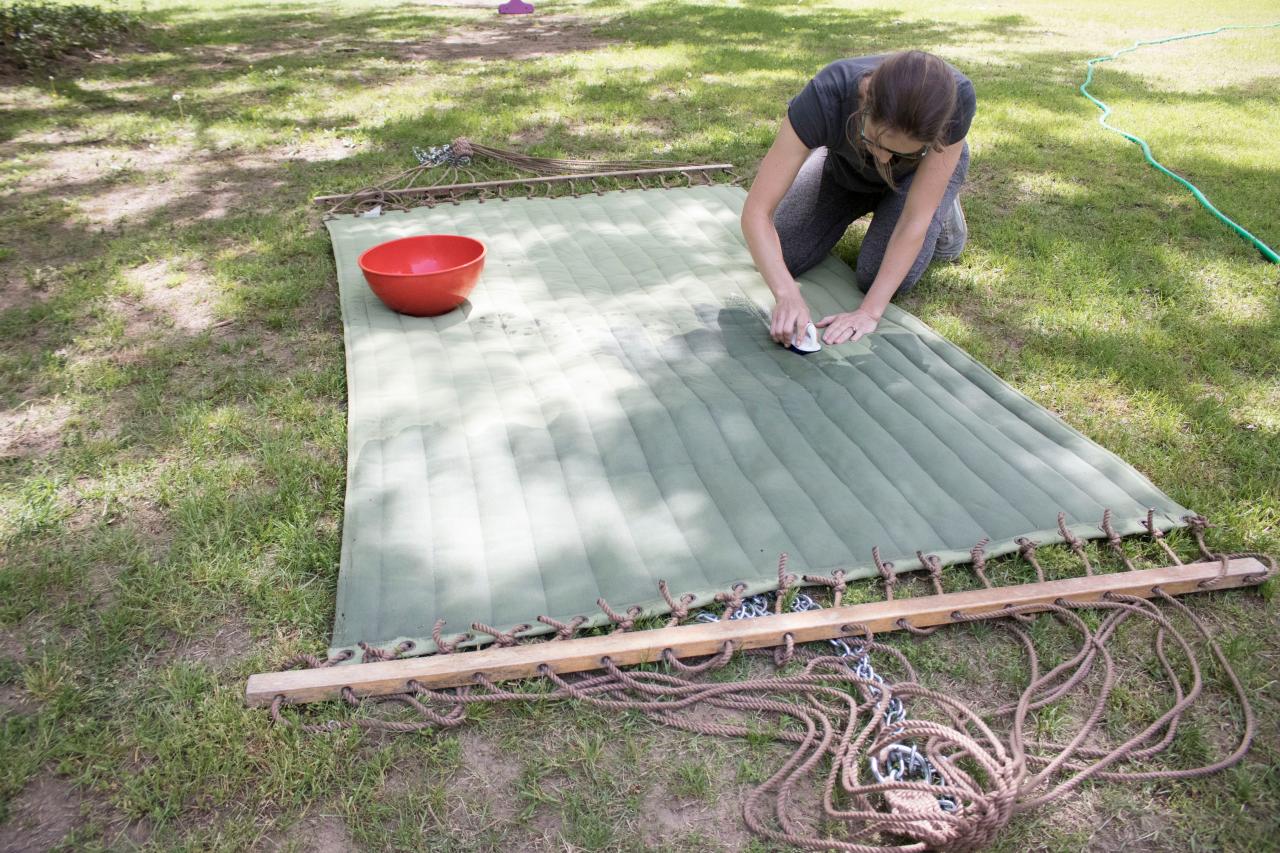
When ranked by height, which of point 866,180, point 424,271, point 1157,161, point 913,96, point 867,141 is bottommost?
point 424,271

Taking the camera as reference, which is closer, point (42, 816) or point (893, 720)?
point (42, 816)

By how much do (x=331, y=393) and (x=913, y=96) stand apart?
5.84ft

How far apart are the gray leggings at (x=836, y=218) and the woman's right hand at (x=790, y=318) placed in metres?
0.50

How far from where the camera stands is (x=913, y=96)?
1919 millimetres

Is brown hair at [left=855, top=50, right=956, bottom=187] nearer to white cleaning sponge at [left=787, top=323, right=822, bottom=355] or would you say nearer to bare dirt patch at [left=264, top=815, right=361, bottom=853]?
white cleaning sponge at [left=787, top=323, right=822, bottom=355]

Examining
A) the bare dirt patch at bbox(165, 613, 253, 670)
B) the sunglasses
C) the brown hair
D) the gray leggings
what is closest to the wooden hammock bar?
the gray leggings

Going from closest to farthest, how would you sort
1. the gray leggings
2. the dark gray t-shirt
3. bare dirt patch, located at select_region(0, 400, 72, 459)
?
bare dirt patch, located at select_region(0, 400, 72, 459), the dark gray t-shirt, the gray leggings

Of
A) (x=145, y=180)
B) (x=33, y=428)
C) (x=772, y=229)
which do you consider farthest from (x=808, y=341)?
(x=145, y=180)

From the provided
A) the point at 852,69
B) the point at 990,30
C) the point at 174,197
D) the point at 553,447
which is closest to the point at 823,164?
the point at 852,69

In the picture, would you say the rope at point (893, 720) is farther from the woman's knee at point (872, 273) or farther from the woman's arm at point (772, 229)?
the woman's knee at point (872, 273)

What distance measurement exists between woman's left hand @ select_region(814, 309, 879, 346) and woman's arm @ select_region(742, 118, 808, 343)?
13 cm

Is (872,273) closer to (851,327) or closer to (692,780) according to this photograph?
(851,327)

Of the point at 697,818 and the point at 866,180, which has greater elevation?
the point at 866,180

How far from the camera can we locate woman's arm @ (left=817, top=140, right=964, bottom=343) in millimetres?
2410
